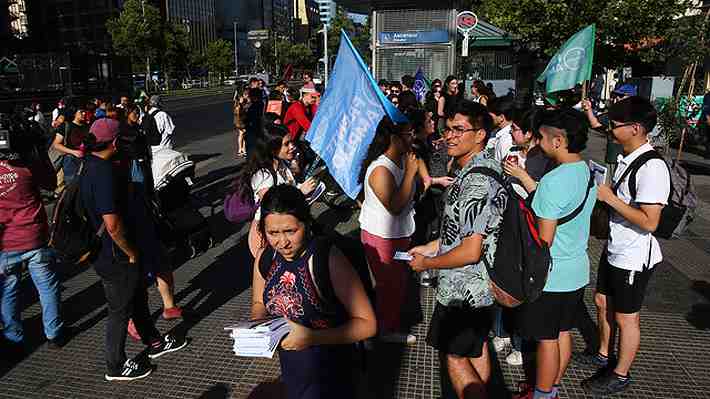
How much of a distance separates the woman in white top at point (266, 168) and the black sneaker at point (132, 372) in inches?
44.4

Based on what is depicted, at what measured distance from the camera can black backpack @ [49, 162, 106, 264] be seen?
344cm

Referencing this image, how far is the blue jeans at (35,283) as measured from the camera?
394 centimetres

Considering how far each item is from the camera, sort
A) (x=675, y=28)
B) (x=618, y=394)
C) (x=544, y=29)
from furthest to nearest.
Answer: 1. (x=544, y=29)
2. (x=675, y=28)
3. (x=618, y=394)

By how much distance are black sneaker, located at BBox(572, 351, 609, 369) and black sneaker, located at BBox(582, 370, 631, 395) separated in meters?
0.19

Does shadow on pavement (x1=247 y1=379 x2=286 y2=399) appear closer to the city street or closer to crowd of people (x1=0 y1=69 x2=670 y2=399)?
the city street

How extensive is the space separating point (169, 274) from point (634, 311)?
3390 mm

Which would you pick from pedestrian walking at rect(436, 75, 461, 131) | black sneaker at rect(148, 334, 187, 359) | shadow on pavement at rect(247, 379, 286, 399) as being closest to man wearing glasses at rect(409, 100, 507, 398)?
shadow on pavement at rect(247, 379, 286, 399)

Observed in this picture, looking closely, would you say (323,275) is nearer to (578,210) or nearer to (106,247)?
(578,210)

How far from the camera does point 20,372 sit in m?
3.88

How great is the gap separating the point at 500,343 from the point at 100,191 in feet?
9.72

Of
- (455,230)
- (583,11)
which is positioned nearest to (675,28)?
(583,11)

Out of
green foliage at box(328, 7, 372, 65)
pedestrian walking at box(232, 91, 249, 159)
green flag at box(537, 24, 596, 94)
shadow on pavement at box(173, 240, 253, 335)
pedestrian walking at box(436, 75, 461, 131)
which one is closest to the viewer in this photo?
shadow on pavement at box(173, 240, 253, 335)

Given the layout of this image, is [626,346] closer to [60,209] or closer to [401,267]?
[401,267]

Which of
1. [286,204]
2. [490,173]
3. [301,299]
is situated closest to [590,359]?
[490,173]
